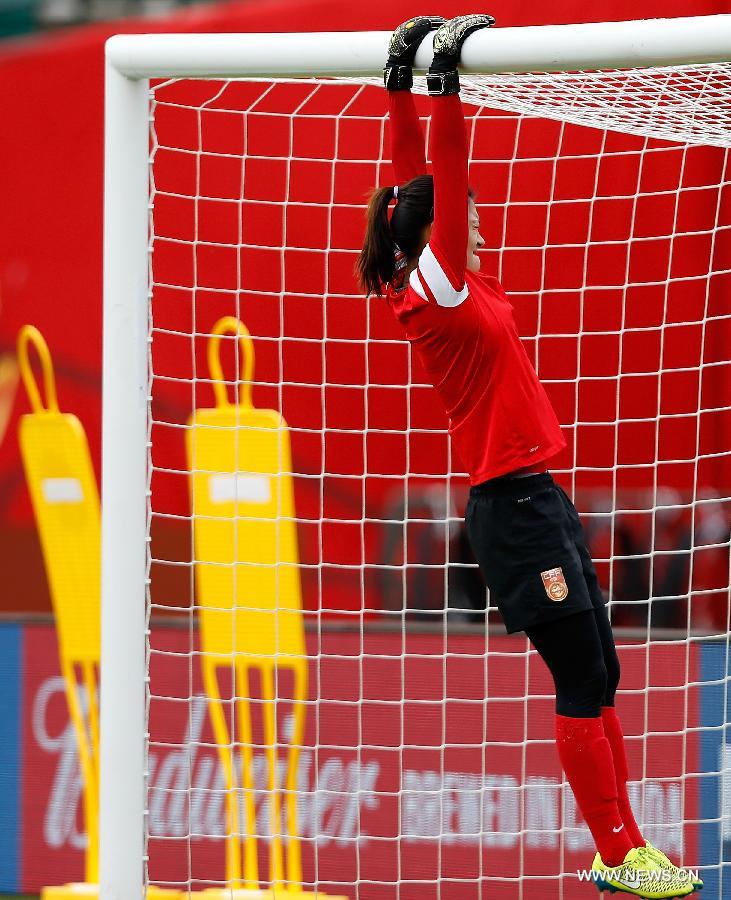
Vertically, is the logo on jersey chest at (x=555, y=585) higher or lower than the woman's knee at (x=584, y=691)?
higher

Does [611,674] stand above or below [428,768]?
above

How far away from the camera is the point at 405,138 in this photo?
2.72 m

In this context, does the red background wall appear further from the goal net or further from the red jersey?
the red jersey

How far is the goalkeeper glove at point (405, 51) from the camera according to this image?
8.77 ft

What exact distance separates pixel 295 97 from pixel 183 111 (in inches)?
14.1

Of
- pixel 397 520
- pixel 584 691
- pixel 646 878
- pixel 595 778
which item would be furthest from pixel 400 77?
pixel 397 520

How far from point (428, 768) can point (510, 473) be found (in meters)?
1.75

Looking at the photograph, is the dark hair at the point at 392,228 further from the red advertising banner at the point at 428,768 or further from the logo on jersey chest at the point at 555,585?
the red advertising banner at the point at 428,768

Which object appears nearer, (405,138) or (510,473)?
(510,473)

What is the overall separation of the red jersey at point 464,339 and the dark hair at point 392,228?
0.05 metres

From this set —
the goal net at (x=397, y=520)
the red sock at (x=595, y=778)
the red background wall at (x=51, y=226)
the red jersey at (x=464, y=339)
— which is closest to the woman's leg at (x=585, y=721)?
the red sock at (x=595, y=778)

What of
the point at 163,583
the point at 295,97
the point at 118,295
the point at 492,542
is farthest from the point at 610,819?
the point at 295,97

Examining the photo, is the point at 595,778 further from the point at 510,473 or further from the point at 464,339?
the point at 464,339

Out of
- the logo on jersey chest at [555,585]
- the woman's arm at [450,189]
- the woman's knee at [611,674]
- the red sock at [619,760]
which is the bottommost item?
the red sock at [619,760]
